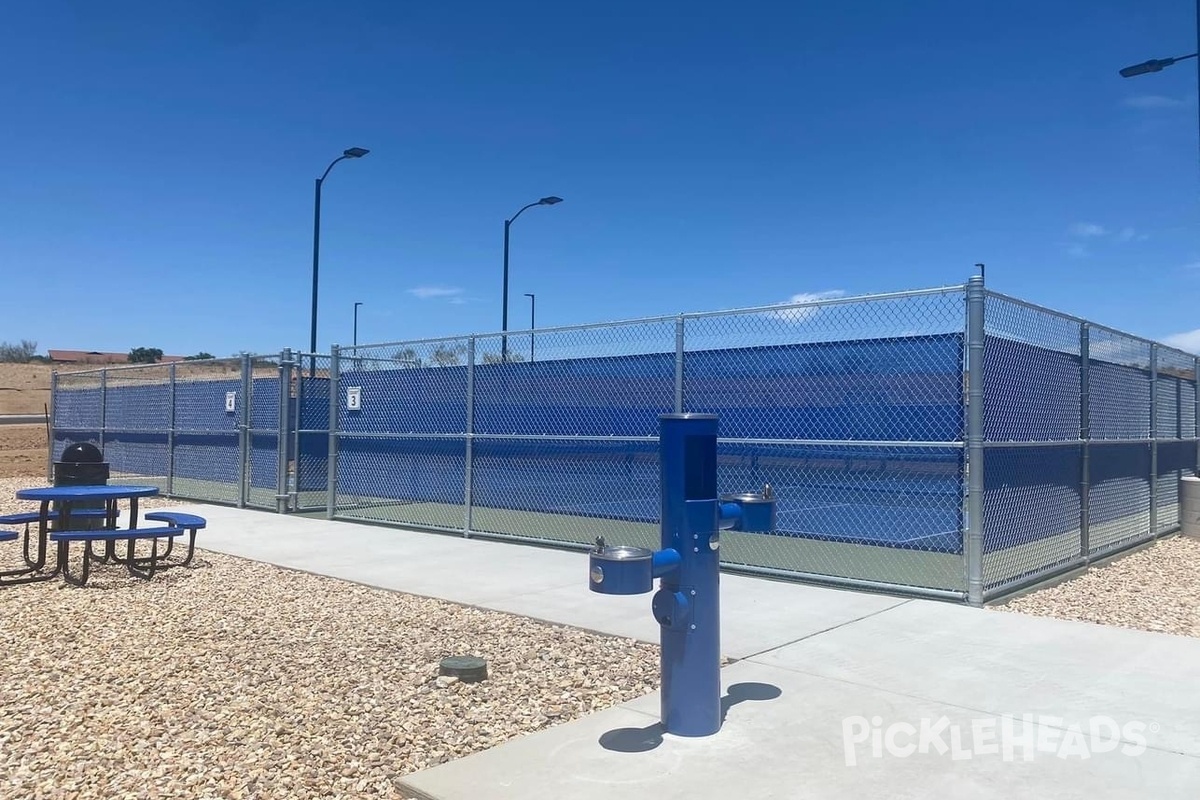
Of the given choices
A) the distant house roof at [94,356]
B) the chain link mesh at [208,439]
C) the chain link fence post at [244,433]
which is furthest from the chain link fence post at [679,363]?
the distant house roof at [94,356]

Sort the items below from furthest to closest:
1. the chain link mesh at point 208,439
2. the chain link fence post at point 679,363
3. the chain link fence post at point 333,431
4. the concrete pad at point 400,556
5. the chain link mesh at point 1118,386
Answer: the chain link mesh at point 208,439 → the chain link fence post at point 333,431 → the chain link mesh at point 1118,386 → the chain link fence post at point 679,363 → the concrete pad at point 400,556

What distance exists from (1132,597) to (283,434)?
11.2m

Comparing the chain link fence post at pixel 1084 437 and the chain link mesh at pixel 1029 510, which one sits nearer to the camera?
the chain link mesh at pixel 1029 510

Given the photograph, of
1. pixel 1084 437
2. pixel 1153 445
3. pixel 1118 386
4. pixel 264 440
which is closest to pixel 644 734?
pixel 1084 437

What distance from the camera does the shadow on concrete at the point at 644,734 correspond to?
4.21m

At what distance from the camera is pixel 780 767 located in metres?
3.97

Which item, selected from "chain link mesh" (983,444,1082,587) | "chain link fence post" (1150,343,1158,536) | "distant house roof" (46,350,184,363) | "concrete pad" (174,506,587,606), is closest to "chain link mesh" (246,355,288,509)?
"concrete pad" (174,506,587,606)

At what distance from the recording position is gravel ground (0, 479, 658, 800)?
4074 millimetres

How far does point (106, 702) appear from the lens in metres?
4.97

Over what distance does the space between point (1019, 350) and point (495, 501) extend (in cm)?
643

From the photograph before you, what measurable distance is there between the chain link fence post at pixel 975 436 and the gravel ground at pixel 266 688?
2.95m

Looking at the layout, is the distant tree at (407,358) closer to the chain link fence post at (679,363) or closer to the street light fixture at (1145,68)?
the chain link fence post at (679,363)

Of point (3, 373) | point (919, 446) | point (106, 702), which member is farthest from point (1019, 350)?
point (3, 373)

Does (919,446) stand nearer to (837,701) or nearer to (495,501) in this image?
(837,701)
